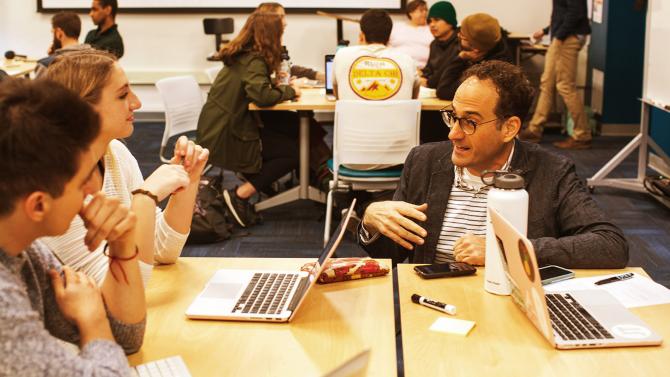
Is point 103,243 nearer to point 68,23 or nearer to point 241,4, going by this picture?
point 68,23

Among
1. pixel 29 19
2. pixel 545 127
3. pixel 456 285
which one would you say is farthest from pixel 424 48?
pixel 456 285

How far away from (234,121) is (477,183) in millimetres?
2769

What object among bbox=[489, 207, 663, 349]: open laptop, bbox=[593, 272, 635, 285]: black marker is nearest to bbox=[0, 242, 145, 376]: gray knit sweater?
bbox=[489, 207, 663, 349]: open laptop

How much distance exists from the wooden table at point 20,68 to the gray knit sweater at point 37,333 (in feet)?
17.3

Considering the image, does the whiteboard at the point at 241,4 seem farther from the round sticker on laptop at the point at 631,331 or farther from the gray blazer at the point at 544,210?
the round sticker on laptop at the point at 631,331

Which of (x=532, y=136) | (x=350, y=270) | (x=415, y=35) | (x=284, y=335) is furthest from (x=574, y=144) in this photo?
(x=284, y=335)

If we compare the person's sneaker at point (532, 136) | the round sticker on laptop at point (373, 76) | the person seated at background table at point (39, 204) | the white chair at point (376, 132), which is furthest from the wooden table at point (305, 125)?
the person seated at background table at point (39, 204)

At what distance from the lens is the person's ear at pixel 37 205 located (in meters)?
1.28

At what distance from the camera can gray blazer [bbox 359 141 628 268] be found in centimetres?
215

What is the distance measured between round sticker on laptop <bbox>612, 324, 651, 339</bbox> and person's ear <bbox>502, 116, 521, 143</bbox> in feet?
2.49

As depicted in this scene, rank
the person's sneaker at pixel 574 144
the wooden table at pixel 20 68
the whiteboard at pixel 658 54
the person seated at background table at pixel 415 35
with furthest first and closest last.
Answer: the person seated at background table at pixel 415 35 < the person's sneaker at pixel 574 144 < the wooden table at pixel 20 68 < the whiteboard at pixel 658 54

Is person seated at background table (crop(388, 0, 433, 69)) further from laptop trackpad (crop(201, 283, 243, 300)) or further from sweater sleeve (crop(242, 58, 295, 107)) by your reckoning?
laptop trackpad (crop(201, 283, 243, 300))

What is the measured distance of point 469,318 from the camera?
6.12 feet

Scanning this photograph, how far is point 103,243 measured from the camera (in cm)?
209
